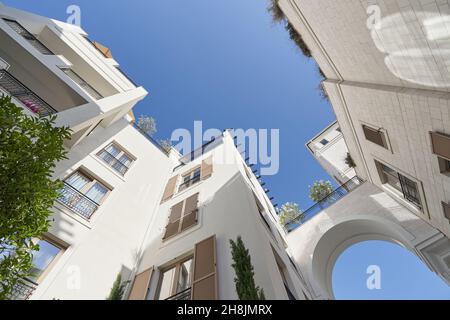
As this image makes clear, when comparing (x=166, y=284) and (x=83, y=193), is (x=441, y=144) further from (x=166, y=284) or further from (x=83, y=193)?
(x=83, y=193)

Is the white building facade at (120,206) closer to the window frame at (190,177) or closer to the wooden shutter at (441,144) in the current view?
the window frame at (190,177)

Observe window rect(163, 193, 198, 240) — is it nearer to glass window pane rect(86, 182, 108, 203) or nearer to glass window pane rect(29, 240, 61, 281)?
glass window pane rect(86, 182, 108, 203)

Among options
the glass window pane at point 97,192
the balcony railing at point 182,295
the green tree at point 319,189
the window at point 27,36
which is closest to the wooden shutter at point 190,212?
the balcony railing at point 182,295

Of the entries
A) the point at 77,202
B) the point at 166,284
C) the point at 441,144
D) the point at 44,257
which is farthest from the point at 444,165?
the point at 77,202

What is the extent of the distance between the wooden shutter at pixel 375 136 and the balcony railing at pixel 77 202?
10.3m

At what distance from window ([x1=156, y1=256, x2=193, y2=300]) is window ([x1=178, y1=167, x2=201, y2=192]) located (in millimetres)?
4873

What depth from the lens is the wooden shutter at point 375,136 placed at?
8.35m

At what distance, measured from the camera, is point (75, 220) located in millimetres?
7180

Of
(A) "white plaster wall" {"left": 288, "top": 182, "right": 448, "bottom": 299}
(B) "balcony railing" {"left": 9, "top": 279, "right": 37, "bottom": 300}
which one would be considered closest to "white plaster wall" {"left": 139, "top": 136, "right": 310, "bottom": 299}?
(B) "balcony railing" {"left": 9, "top": 279, "right": 37, "bottom": 300}

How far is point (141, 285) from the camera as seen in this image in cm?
600

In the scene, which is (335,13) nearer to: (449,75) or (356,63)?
(356,63)

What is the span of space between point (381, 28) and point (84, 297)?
9699mm

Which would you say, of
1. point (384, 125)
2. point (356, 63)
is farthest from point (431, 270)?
point (356, 63)

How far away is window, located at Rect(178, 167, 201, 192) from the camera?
1125 centimetres
